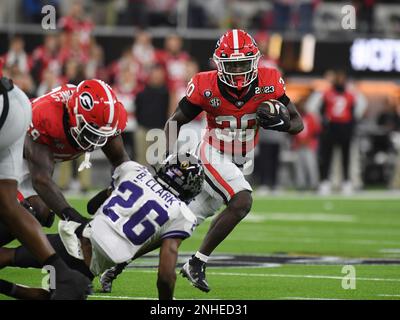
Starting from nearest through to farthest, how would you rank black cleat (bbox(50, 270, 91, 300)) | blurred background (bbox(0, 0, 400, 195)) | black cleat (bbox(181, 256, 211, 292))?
black cleat (bbox(50, 270, 91, 300))
black cleat (bbox(181, 256, 211, 292))
blurred background (bbox(0, 0, 400, 195))

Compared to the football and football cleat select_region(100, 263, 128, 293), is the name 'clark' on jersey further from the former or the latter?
football cleat select_region(100, 263, 128, 293)

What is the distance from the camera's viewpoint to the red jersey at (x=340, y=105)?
18359 millimetres

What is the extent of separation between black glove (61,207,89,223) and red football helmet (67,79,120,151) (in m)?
0.49

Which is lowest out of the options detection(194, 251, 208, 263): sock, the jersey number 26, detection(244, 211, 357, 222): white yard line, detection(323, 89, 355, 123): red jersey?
detection(244, 211, 357, 222): white yard line

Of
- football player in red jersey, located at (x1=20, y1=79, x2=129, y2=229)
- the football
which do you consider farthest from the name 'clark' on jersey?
football player in red jersey, located at (x1=20, y1=79, x2=129, y2=229)

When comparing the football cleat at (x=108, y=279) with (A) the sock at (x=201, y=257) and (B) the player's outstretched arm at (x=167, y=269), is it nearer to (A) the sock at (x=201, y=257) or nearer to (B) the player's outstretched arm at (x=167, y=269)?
(A) the sock at (x=201, y=257)

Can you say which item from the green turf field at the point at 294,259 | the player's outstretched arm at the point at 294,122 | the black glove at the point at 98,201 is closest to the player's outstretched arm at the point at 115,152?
the black glove at the point at 98,201

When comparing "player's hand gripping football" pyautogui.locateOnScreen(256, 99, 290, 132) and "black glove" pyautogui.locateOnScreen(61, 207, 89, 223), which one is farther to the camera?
"player's hand gripping football" pyautogui.locateOnScreen(256, 99, 290, 132)

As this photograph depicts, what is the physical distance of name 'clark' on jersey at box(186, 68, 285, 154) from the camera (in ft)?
27.7

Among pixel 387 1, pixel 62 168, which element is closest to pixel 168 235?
pixel 62 168

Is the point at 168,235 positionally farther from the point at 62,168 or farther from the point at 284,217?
the point at 62,168

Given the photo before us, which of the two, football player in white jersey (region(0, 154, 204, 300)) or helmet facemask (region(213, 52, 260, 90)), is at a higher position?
helmet facemask (region(213, 52, 260, 90))

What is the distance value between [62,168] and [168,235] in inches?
417

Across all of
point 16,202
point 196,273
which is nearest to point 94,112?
Result: point 16,202
